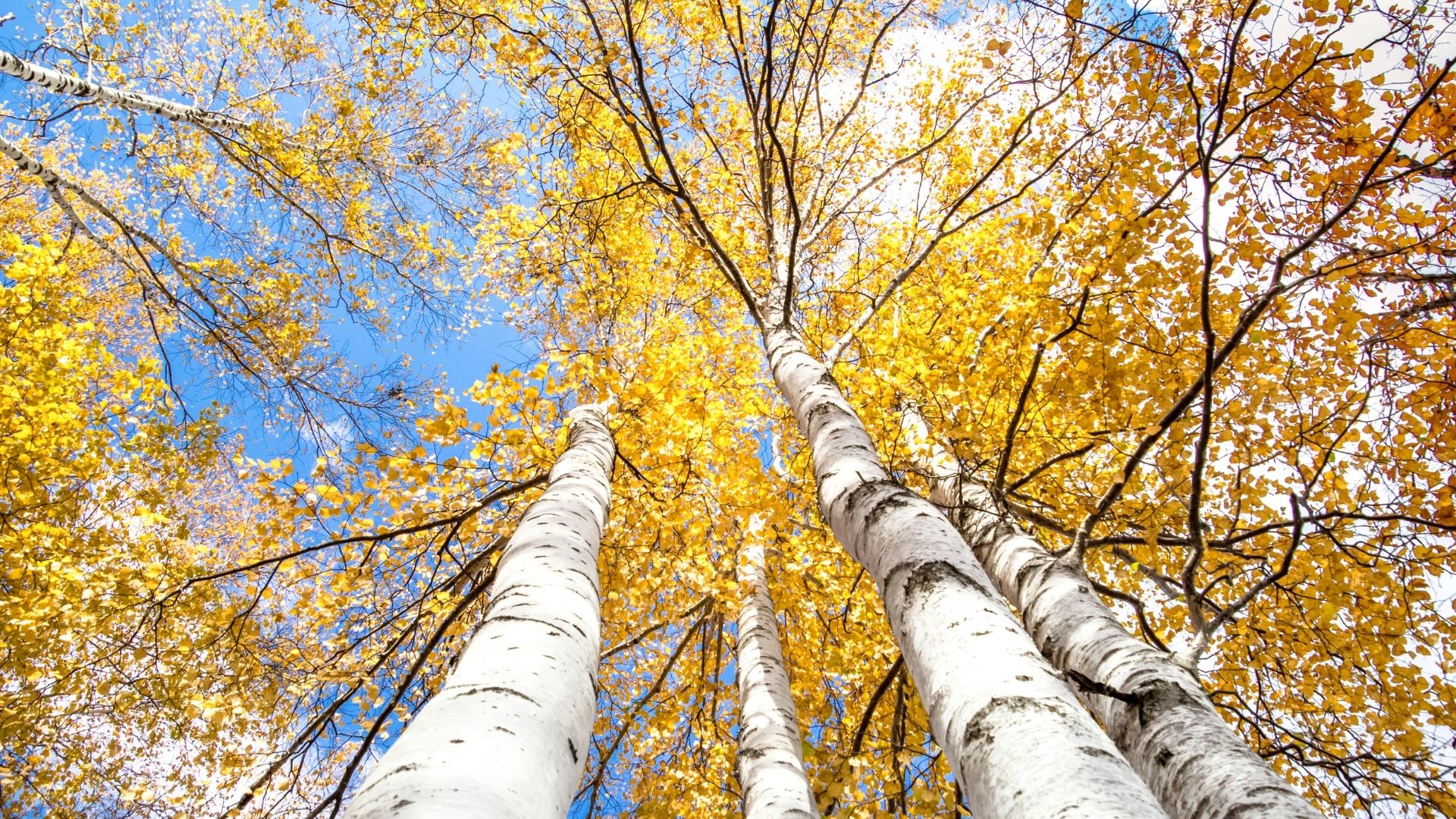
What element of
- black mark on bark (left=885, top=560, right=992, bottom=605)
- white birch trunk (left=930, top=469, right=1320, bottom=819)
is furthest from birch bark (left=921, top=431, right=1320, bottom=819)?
black mark on bark (left=885, top=560, right=992, bottom=605)

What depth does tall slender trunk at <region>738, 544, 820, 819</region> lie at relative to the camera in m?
3.05

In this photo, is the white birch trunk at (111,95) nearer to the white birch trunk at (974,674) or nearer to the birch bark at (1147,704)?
the white birch trunk at (974,674)

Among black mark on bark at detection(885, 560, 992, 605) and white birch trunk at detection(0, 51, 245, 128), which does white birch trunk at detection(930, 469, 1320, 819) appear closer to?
black mark on bark at detection(885, 560, 992, 605)

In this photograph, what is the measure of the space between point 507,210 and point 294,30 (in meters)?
2.47

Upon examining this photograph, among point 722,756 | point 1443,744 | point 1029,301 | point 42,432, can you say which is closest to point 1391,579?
point 1443,744

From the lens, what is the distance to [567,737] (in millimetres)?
1412

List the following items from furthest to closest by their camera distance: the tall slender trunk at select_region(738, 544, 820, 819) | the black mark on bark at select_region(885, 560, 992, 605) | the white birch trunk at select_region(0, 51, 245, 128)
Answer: the white birch trunk at select_region(0, 51, 245, 128)
the tall slender trunk at select_region(738, 544, 820, 819)
the black mark on bark at select_region(885, 560, 992, 605)

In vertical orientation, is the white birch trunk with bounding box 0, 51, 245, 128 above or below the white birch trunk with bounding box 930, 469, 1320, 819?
above

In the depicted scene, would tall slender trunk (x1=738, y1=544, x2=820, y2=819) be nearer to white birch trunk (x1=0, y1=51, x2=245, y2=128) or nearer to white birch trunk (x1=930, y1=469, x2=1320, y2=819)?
white birch trunk (x1=930, y1=469, x2=1320, y2=819)

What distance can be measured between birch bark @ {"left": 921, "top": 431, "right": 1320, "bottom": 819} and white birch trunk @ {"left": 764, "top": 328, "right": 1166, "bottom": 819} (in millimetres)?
366

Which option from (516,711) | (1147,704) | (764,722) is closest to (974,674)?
(1147,704)

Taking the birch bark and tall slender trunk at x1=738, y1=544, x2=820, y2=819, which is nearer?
the birch bark

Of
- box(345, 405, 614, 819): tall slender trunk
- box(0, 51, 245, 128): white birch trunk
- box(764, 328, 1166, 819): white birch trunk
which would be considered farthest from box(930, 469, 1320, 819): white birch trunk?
box(0, 51, 245, 128): white birch trunk

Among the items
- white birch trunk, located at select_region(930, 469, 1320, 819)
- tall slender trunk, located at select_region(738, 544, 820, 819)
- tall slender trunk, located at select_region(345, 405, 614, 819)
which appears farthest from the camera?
tall slender trunk, located at select_region(738, 544, 820, 819)
